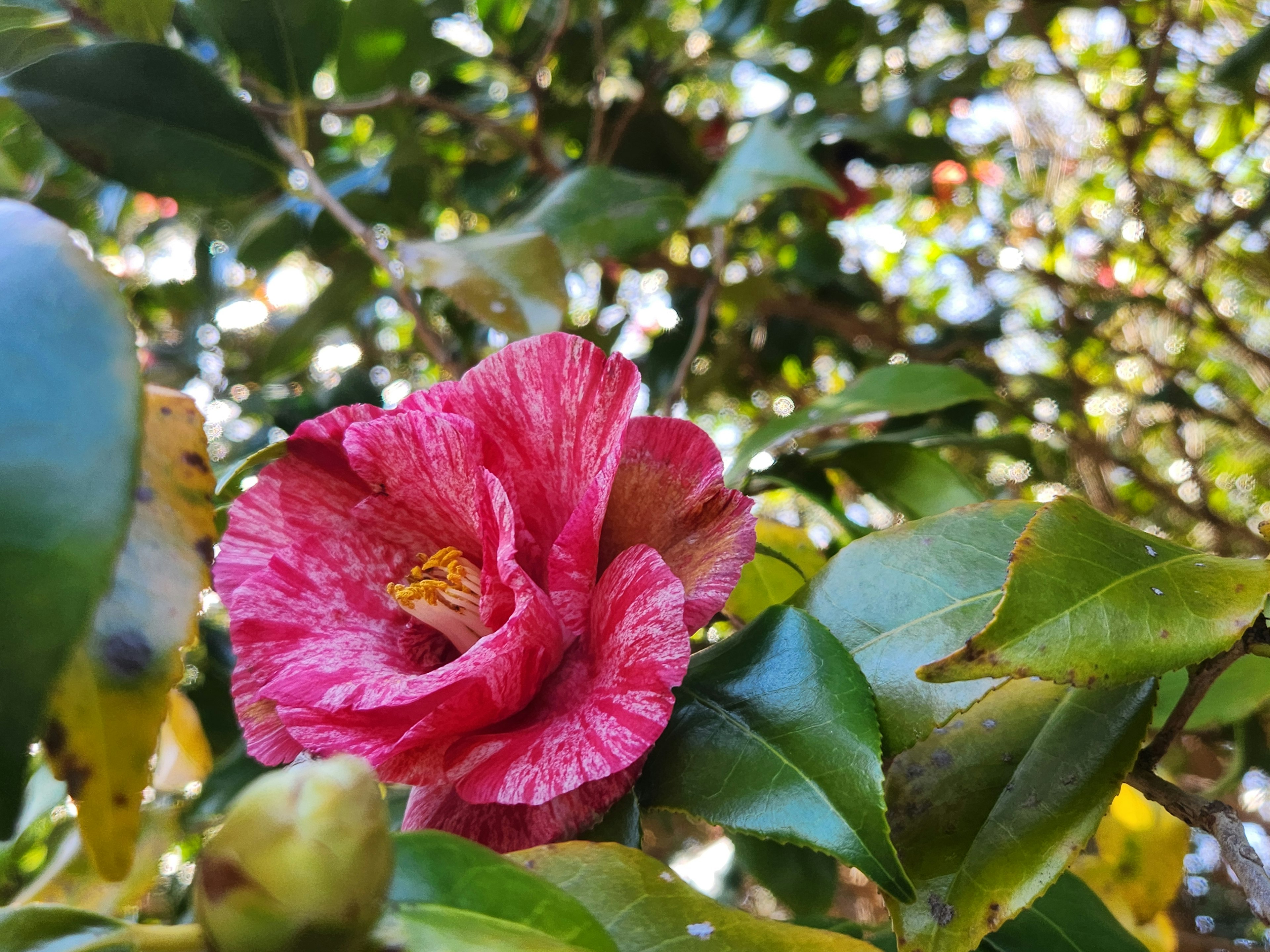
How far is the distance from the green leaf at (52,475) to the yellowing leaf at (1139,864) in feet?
2.23

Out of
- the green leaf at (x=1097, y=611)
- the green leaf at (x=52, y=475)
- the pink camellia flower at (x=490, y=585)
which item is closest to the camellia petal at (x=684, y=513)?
the pink camellia flower at (x=490, y=585)

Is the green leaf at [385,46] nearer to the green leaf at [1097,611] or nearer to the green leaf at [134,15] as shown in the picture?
the green leaf at [134,15]

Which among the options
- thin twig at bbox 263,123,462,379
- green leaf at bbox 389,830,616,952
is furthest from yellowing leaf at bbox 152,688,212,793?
green leaf at bbox 389,830,616,952

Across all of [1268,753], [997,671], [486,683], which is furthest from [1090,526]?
[1268,753]

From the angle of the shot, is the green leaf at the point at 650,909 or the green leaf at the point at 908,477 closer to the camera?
the green leaf at the point at 650,909

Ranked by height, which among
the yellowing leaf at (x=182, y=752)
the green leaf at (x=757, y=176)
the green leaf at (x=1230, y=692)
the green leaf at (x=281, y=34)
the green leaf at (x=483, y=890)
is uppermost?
the green leaf at (x=281, y=34)

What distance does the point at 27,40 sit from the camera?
2.25 feet

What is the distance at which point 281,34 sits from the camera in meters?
0.76

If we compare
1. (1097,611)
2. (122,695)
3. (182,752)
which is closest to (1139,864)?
(1097,611)

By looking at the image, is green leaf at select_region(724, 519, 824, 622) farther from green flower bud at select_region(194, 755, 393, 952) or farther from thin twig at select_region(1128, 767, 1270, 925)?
green flower bud at select_region(194, 755, 393, 952)

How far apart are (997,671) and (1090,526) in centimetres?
10

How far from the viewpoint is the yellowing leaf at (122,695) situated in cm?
33

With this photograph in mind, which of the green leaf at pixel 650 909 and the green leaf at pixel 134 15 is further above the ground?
the green leaf at pixel 134 15

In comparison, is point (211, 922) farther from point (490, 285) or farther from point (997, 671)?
point (490, 285)
